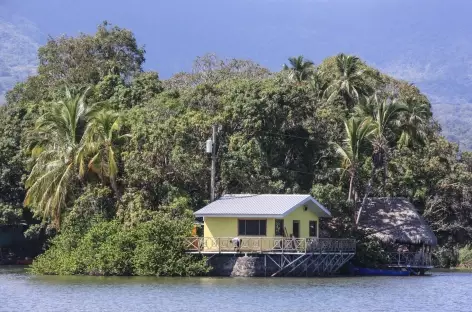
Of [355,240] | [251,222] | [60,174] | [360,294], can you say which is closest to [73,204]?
[60,174]

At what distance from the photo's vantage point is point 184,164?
47.5 m

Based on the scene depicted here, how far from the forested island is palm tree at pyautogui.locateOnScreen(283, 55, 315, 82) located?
546cm

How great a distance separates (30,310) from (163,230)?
1380 cm

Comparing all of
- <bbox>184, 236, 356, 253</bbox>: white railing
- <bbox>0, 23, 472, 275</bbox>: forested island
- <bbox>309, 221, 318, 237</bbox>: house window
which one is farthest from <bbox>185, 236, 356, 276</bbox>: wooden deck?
<bbox>309, 221, 318, 237</bbox>: house window

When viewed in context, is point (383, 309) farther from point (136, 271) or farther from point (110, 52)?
point (110, 52)

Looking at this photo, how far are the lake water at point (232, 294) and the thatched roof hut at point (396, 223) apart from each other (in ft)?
16.4

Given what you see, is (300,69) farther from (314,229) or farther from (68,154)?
(68,154)

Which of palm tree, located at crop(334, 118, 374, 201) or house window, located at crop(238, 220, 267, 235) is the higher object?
palm tree, located at crop(334, 118, 374, 201)

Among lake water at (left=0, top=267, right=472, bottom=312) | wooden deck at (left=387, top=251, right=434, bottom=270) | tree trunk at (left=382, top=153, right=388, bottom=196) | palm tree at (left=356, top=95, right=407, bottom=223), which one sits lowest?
lake water at (left=0, top=267, right=472, bottom=312)

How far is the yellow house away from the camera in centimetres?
4378

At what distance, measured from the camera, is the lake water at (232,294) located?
31844 millimetres

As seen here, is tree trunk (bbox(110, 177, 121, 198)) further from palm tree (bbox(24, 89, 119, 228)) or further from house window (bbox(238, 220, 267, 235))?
house window (bbox(238, 220, 267, 235))

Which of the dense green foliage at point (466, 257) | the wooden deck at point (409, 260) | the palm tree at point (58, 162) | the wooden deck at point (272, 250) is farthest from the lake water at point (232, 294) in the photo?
the dense green foliage at point (466, 257)

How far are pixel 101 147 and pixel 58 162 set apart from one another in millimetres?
2503
